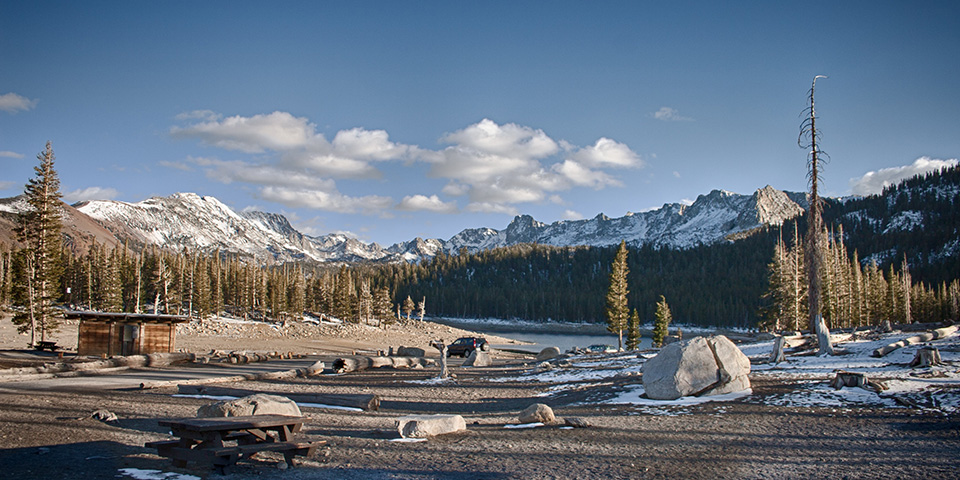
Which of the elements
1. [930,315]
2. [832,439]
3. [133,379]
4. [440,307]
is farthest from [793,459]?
[440,307]

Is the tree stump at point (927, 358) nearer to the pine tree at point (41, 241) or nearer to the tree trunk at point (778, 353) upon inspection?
the tree trunk at point (778, 353)

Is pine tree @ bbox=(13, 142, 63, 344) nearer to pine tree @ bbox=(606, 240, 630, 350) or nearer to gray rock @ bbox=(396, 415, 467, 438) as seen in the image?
gray rock @ bbox=(396, 415, 467, 438)

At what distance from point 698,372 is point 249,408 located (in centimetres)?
1137

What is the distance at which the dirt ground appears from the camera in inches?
349

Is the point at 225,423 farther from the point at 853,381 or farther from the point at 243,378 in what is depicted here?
the point at 243,378

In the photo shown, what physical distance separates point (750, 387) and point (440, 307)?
604 ft

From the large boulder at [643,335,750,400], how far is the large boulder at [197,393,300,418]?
9.69m

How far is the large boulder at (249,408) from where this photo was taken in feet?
35.1

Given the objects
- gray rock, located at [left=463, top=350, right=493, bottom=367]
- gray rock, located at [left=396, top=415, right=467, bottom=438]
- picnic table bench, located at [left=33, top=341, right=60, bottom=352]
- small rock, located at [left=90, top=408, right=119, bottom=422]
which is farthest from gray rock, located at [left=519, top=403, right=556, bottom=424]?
picnic table bench, located at [left=33, top=341, right=60, bottom=352]

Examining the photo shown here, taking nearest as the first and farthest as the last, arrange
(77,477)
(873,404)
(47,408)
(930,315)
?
1. (77,477)
2. (873,404)
3. (47,408)
4. (930,315)

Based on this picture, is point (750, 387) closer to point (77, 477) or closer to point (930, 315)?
point (77, 477)

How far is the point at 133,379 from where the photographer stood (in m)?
22.7

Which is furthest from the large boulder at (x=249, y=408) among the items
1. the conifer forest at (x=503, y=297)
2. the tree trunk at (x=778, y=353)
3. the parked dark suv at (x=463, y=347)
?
the parked dark suv at (x=463, y=347)

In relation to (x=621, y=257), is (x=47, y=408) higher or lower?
lower
